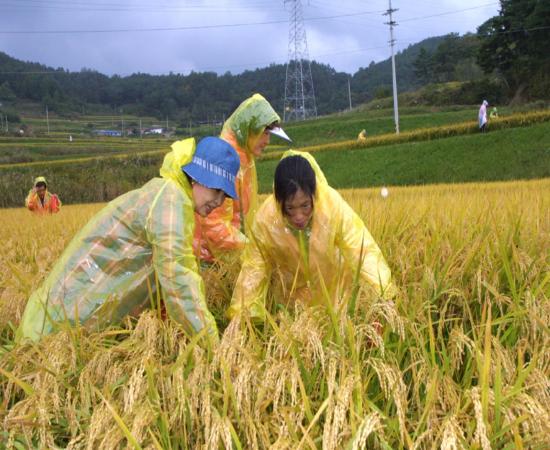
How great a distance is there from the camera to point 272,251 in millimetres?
2502

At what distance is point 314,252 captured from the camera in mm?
2426

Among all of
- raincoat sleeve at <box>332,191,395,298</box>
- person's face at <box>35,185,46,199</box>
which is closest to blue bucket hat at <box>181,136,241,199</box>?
raincoat sleeve at <box>332,191,395,298</box>

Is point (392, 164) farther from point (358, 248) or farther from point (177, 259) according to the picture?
point (177, 259)

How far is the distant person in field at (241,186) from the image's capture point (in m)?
3.25

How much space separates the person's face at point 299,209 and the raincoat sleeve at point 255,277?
19 cm

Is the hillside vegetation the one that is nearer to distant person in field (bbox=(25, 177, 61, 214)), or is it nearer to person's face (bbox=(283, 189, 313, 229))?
distant person in field (bbox=(25, 177, 61, 214))

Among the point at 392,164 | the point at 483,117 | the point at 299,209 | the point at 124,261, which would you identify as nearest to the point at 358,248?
the point at 299,209

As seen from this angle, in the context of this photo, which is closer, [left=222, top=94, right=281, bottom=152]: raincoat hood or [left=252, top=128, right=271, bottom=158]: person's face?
[left=222, top=94, right=281, bottom=152]: raincoat hood

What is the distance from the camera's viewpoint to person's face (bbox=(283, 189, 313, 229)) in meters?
2.14

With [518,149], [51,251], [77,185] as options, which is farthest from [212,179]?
[77,185]

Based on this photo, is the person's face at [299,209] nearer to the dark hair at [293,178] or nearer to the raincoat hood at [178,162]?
the dark hair at [293,178]

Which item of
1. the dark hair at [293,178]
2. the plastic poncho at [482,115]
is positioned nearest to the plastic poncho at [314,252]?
the dark hair at [293,178]

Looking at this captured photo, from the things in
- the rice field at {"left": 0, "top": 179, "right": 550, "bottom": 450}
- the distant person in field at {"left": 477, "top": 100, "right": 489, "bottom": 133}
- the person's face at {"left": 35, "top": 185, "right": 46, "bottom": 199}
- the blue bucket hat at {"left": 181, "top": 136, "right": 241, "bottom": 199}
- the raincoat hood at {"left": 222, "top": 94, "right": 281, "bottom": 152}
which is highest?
the distant person in field at {"left": 477, "top": 100, "right": 489, "bottom": 133}

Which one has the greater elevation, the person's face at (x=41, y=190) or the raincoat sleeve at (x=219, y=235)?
the person's face at (x=41, y=190)
